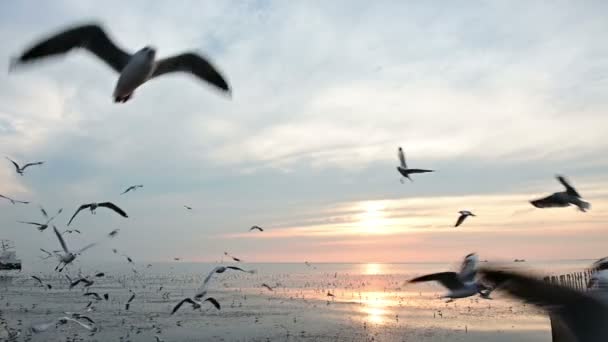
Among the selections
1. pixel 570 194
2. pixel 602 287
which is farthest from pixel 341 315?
pixel 602 287

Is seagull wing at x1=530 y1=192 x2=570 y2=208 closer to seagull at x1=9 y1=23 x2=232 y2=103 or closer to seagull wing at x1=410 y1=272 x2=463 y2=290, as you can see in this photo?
seagull at x1=9 y1=23 x2=232 y2=103

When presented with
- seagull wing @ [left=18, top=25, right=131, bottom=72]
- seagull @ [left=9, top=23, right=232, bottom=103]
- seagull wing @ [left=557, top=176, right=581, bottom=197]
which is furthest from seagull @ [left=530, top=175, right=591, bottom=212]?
seagull wing @ [left=18, top=25, right=131, bottom=72]

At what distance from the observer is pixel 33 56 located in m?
9.35

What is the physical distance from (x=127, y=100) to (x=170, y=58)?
1184 mm

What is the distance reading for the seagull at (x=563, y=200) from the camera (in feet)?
36.7

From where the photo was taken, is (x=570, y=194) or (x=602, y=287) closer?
(x=602, y=287)

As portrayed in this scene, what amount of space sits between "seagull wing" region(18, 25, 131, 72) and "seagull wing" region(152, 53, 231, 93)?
2.75 feet

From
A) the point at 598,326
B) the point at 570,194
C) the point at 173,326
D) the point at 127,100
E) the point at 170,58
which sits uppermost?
the point at 170,58

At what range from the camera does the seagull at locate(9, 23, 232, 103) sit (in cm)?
933

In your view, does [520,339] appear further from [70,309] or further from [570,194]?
[70,309]

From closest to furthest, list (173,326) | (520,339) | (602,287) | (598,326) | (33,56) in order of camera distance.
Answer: (598,326) < (602,287) < (33,56) < (520,339) < (173,326)

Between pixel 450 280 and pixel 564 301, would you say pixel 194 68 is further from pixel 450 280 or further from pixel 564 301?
pixel 564 301

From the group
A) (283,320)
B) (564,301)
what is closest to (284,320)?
(283,320)

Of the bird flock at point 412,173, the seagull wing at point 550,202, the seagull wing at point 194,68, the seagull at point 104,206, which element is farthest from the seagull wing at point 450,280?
the seagull at point 104,206
